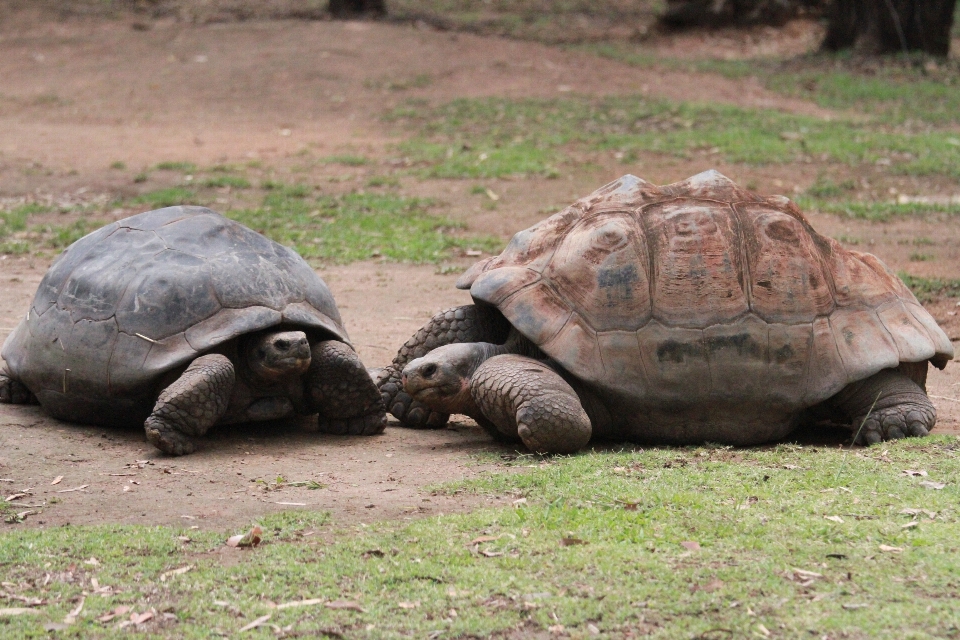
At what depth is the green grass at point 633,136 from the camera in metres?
12.5

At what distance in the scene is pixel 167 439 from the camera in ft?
16.8

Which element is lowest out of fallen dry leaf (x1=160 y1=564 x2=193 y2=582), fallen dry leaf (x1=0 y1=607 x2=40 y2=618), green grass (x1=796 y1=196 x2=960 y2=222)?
green grass (x1=796 y1=196 x2=960 y2=222)

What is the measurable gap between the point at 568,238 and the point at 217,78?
13.2 m

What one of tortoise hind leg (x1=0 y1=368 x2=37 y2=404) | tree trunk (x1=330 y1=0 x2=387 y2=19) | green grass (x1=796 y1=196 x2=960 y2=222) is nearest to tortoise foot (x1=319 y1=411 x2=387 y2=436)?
tortoise hind leg (x1=0 y1=368 x2=37 y2=404)

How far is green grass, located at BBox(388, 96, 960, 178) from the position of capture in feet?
41.1

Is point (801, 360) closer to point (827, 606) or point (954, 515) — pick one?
point (954, 515)

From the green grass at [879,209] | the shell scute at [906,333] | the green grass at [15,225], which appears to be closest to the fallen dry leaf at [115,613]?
the shell scute at [906,333]

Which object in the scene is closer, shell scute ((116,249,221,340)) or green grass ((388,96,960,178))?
shell scute ((116,249,221,340))

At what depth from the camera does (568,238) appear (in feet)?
18.3

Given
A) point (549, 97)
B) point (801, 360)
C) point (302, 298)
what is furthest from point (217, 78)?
point (801, 360)

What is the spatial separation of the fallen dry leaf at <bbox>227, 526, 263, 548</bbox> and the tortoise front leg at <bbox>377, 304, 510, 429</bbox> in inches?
78.6

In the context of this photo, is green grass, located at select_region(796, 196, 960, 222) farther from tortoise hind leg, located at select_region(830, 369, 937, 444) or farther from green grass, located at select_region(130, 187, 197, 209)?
green grass, located at select_region(130, 187, 197, 209)

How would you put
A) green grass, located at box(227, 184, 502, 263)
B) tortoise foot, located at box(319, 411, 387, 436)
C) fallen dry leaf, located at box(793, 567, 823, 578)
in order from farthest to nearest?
green grass, located at box(227, 184, 502, 263), tortoise foot, located at box(319, 411, 387, 436), fallen dry leaf, located at box(793, 567, 823, 578)

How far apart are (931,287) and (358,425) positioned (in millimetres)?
4441
